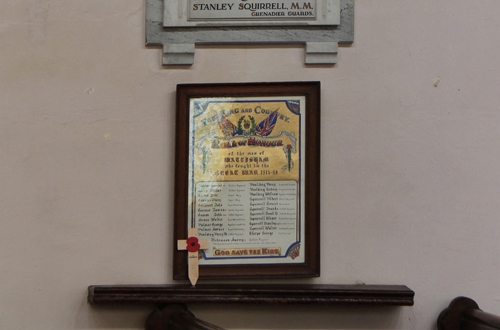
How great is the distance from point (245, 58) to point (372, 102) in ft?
1.23

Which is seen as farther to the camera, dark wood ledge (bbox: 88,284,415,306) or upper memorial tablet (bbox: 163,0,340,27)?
upper memorial tablet (bbox: 163,0,340,27)

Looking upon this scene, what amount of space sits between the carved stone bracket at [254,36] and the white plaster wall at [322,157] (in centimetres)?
3

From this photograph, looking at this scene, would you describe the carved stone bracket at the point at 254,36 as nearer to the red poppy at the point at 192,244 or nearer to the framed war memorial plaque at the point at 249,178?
the framed war memorial plaque at the point at 249,178

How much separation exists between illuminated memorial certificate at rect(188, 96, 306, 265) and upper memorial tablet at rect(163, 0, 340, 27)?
0.72 feet

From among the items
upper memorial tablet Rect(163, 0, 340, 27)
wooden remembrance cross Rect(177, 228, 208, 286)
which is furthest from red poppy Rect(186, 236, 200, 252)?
upper memorial tablet Rect(163, 0, 340, 27)

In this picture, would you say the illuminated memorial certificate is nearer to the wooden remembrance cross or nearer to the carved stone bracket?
the wooden remembrance cross

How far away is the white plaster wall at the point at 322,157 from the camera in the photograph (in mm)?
1600

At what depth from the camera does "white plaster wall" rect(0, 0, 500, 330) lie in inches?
63.0

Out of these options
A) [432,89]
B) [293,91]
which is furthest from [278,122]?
[432,89]

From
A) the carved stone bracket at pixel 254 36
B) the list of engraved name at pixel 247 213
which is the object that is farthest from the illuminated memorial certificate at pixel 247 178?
the carved stone bracket at pixel 254 36

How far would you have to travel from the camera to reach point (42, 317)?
161 centimetres

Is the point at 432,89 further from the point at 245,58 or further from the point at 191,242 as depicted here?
the point at 191,242

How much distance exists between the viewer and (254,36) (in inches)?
65.2

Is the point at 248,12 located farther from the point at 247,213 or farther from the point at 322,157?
the point at 247,213
